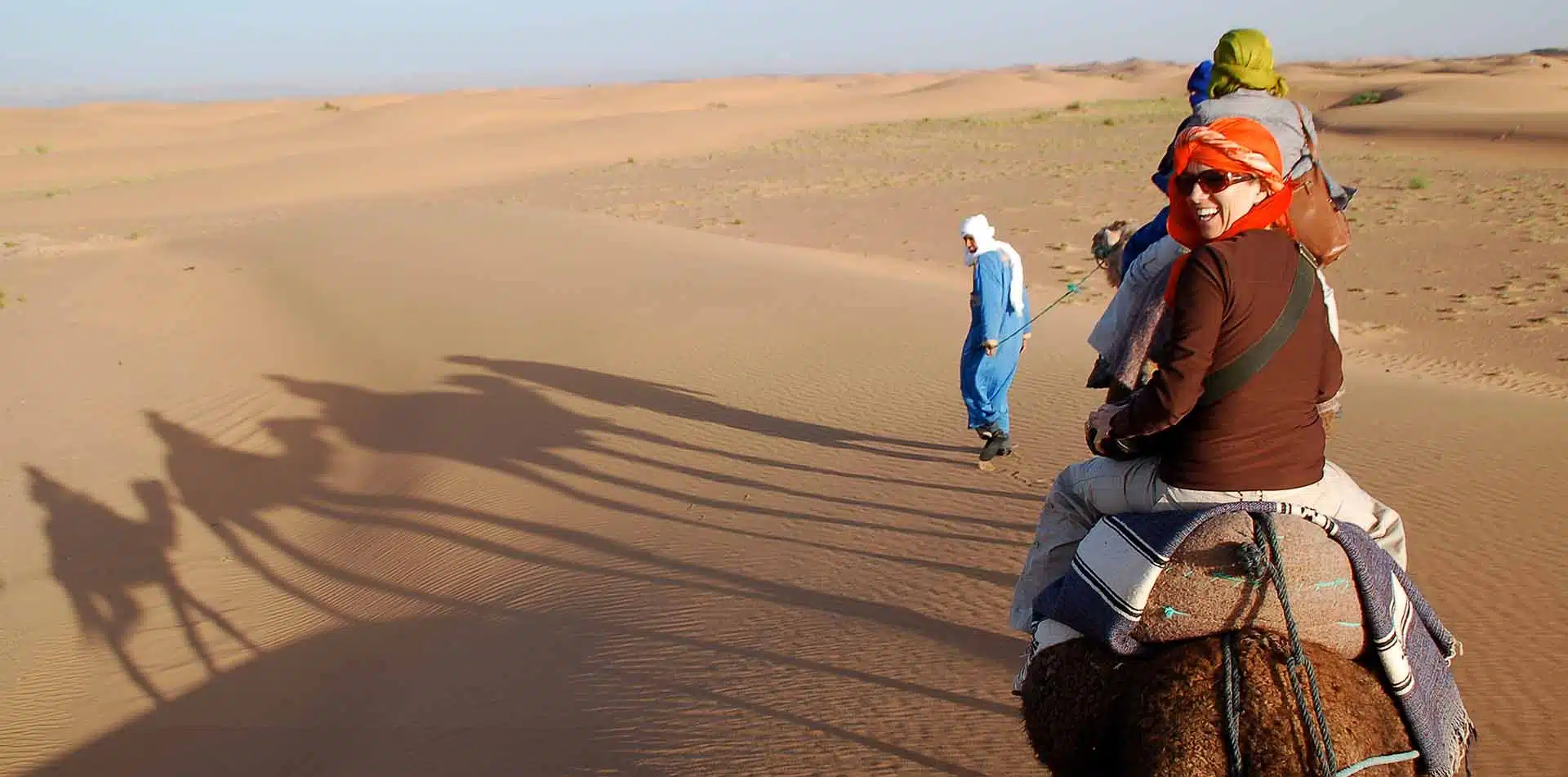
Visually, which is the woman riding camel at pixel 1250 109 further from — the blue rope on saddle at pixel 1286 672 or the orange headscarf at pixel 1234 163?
the blue rope on saddle at pixel 1286 672

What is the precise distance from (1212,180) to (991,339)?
5.63 m

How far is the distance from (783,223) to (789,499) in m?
18.8

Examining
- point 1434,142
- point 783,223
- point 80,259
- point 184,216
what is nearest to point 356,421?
point 80,259

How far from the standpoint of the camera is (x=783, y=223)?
87.0ft

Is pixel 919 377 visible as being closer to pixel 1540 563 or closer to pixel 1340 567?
pixel 1540 563

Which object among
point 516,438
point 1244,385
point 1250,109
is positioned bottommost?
point 516,438

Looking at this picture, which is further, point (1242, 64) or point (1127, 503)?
point (1242, 64)

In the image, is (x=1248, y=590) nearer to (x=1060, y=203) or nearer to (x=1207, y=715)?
(x=1207, y=715)

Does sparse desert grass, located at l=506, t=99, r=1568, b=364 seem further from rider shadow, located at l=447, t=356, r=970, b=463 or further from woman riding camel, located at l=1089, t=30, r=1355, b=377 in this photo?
woman riding camel, located at l=1089, t=30, r=1355, b=377

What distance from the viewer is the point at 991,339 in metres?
8.29

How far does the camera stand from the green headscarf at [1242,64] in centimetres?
437

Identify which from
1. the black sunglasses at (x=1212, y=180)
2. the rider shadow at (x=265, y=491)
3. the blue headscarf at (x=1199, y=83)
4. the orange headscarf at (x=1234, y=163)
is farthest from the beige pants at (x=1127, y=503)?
the rider shadow at (x=265, y=491)

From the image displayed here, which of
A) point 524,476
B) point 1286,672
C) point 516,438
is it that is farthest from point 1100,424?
point 516,438

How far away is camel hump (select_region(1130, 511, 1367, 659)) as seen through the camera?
95.9 inches
